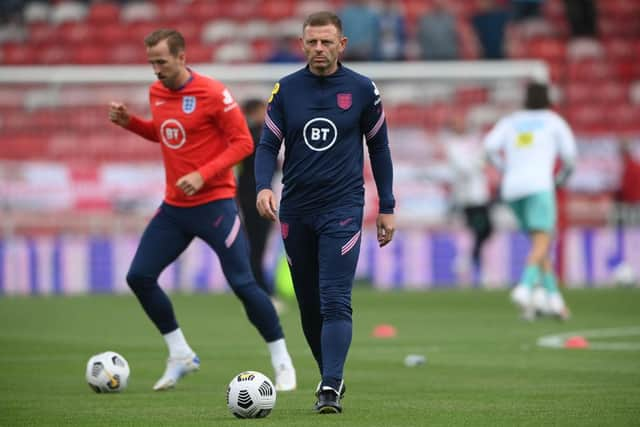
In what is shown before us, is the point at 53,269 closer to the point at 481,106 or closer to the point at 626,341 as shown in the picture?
the point at 481,106

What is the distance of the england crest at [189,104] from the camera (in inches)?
381

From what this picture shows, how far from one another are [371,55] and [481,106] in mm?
2237

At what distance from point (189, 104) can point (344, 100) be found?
187cm

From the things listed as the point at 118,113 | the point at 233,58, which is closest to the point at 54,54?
the point at 233,58

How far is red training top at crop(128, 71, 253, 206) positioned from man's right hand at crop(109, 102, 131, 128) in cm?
20

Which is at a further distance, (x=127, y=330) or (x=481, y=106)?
(x=481, y=106)

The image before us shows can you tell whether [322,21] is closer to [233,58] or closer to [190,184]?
[190,184]

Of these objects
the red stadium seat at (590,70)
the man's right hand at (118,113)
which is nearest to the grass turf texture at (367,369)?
the man's right hand at (118,113)

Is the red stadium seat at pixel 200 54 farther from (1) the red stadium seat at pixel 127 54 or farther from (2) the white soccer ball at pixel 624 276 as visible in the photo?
(2) the white soccer ball at pixel 624 276

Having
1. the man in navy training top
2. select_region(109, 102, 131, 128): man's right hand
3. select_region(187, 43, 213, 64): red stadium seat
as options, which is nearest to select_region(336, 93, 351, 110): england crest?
the man in navy training top

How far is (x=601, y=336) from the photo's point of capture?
13.7m

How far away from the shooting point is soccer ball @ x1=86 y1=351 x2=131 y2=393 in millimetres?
9461

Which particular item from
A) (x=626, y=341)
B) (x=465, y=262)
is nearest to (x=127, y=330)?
(x=626, y=341)

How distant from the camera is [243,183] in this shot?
1720 cm
